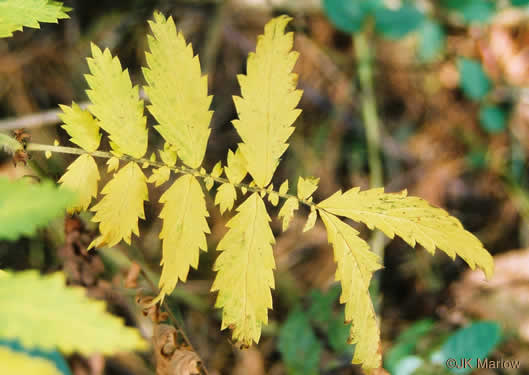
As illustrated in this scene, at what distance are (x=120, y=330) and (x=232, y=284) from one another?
35 centimetres

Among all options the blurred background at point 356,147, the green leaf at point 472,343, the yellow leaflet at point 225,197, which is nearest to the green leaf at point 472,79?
the blurred background at point 356,147

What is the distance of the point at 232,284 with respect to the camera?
2.76ft

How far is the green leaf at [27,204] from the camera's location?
56cm

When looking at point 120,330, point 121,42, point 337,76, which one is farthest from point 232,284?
point 337,76

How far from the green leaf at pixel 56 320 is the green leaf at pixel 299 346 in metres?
1.03

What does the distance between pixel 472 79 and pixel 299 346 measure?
1520mm

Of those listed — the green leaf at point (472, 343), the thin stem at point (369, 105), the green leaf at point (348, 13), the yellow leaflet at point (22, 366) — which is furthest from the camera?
the thin stem at point (369, 105)

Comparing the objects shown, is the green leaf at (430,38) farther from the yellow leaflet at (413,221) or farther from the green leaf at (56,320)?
the green leaf at (56,320)

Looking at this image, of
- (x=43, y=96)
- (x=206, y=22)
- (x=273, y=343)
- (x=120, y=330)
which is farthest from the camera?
(x=206, y=22)

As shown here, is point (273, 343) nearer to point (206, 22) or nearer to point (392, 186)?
point (392, 186)

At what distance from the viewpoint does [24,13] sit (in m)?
0.88

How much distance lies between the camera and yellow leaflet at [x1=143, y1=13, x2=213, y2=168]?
841 millimetres

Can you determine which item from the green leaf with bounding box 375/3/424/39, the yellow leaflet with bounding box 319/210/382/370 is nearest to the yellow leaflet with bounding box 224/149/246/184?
the yellow leaflet with bounding box 319/210/382/370

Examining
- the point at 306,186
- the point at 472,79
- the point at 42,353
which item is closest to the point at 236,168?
the point at 306,186
